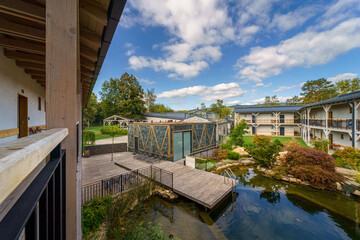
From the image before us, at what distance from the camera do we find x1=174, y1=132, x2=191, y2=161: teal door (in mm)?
10359

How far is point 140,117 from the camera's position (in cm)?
2923

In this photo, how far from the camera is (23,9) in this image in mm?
1753

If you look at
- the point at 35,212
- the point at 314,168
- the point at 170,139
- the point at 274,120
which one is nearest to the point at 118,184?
the point at 170,139

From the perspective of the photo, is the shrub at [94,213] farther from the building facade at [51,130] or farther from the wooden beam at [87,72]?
the wooden beam at [87,72]

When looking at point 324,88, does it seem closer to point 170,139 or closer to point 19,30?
point 170,139

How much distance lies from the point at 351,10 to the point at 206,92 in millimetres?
48127

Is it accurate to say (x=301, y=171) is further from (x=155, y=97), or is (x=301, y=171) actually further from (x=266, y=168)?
(x=155, y=97)

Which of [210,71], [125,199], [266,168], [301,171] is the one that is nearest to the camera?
[125,199]

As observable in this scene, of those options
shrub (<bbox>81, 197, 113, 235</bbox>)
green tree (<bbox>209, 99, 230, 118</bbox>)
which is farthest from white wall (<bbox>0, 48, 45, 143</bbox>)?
green tree (<bbox>209, 99, 230, 118</bbox>)

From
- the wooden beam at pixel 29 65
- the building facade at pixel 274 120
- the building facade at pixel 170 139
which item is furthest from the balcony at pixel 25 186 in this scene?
the building facade at pixel 274 120

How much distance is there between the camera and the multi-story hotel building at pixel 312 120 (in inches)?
468

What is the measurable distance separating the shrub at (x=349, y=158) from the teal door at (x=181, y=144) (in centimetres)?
1052

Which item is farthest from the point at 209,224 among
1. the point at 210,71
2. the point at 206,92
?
the point at 206,92

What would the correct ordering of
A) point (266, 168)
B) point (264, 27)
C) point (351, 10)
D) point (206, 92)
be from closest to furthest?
point (266, 168)
point (351, 10)
point (264, 27)
point (206, 92)
